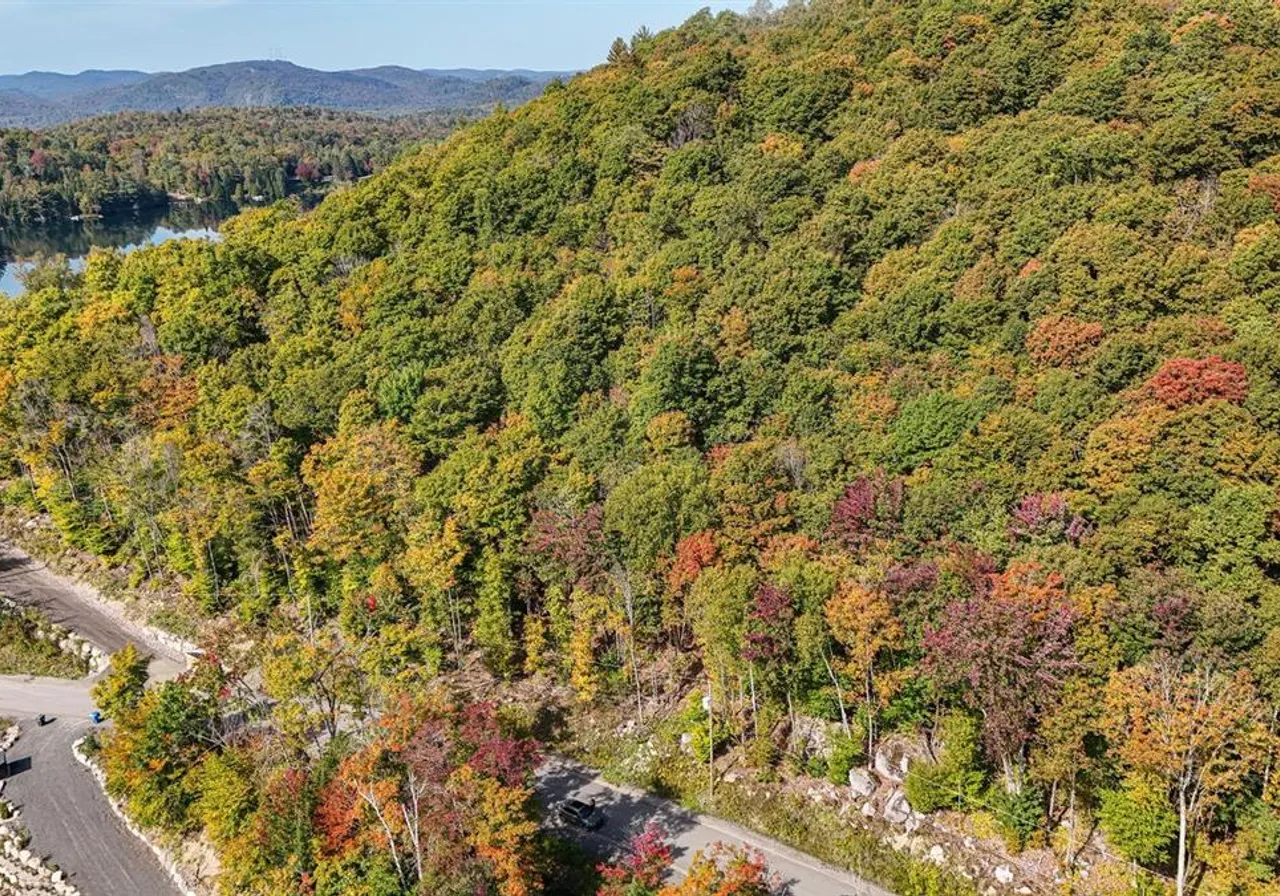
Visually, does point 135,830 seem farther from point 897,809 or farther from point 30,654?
point 897,809

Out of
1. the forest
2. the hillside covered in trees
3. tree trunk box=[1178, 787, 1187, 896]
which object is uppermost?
the forest

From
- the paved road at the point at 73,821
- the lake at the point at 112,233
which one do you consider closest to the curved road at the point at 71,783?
the paved road at the point at 73,821

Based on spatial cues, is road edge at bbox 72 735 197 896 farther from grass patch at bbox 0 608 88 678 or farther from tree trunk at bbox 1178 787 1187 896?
tree trunk at bbox 1178 787 1187 896

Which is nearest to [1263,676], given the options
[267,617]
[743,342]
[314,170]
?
[743,342]

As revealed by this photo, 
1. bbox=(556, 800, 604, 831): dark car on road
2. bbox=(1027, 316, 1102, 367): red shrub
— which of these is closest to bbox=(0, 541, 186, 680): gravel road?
bbox=(556, 800, 604, 831): dark car on road

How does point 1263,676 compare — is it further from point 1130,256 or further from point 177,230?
point 177,230

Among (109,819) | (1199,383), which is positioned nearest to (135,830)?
(109,819)
